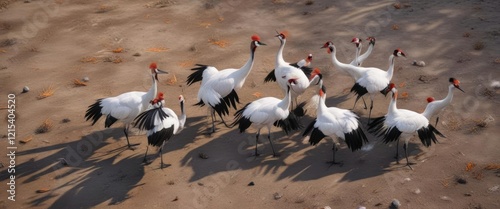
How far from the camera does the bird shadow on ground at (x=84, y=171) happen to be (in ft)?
28.8

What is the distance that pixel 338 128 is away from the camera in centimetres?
923

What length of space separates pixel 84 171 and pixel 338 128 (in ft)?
15.4

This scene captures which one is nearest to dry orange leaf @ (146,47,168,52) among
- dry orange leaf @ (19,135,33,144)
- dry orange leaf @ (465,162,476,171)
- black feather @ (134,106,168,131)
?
dry orange leaf @ (19,135,33,144)

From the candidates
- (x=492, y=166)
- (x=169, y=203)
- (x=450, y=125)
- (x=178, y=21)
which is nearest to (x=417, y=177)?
(x=492, y=166)

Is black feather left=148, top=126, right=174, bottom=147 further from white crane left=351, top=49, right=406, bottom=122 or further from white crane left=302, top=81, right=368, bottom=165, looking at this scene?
white crane left=351, top=49, right=406, bottom=122

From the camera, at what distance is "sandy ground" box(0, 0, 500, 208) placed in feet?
28.8

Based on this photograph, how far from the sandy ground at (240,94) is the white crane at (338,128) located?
1.51 feet

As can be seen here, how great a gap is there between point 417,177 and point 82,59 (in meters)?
9.29

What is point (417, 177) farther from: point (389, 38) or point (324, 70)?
point (389, 38)

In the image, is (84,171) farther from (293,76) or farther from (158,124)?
(293,76)

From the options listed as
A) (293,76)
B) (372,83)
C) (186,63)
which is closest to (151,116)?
(293,76)

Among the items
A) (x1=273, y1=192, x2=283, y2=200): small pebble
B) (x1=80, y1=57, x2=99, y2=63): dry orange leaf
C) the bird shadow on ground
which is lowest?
the bird shadow on ground

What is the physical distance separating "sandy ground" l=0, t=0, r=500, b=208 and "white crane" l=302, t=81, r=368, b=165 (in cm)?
46

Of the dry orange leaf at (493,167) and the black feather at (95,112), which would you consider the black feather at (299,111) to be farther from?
the black feather at (95,112)
